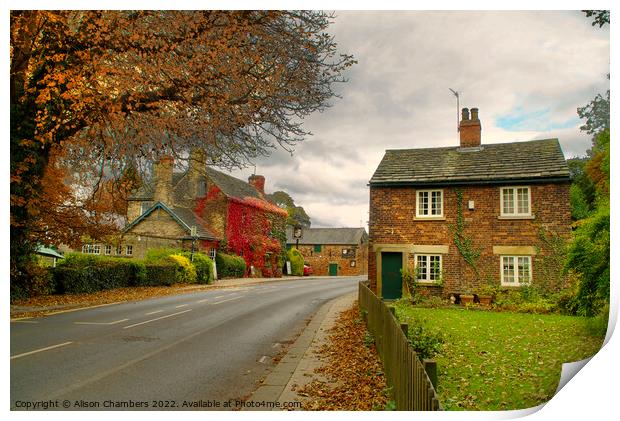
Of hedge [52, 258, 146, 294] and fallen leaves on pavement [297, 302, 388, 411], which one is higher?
hedge [52, 258, 146, 294]

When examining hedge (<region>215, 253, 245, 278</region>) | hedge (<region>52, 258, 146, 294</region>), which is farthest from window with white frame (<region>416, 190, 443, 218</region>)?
hedge (<region>52, 258, 146, 294</region>)

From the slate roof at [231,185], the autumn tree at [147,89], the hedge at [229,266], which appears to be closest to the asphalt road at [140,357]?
the autumn tree at [147,89]

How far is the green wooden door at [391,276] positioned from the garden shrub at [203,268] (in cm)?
644

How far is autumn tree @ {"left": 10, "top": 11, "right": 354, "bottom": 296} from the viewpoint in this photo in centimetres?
607

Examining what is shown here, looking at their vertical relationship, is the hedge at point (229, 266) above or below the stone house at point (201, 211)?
below

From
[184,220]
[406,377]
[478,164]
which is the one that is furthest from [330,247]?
[406,377]

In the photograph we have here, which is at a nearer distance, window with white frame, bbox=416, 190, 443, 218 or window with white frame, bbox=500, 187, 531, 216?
window with white frame, bbox=500, 187, 531, 216

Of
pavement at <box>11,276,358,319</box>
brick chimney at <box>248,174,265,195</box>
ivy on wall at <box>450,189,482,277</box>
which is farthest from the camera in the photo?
ivy on wall at <box>450,189,482,277</box>

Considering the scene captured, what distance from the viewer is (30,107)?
20.4 feet

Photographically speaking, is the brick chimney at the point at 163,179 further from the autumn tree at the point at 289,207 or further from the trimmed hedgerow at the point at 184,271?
the trimmed hedgerow at the point at 184,271

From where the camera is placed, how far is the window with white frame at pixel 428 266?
9.36m

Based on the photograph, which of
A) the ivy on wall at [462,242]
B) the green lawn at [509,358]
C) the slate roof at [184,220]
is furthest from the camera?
the slate roof at [184,220]

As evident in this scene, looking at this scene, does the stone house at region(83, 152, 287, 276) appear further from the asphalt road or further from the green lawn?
the green lawn

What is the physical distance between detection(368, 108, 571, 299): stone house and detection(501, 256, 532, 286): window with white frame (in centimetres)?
2
